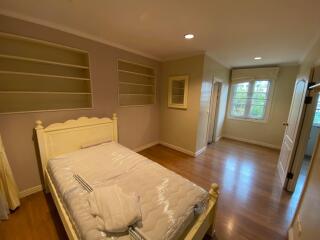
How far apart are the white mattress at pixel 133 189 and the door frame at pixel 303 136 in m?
1.83

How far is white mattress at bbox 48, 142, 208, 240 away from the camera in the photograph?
37.6 inches

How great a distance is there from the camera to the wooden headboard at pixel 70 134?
1915 mm

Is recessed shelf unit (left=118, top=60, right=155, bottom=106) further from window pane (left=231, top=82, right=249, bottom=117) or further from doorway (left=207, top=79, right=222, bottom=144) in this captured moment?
window pane (left=231, top=82, right=249, bottom=117)

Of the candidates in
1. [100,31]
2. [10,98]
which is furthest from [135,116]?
[10,98]

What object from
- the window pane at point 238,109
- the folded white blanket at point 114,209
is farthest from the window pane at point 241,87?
the folded white blanket at point 114,209

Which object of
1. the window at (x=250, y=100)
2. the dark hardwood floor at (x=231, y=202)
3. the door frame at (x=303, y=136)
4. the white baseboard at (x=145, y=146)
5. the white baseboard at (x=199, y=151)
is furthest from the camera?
the window at (x=250, y=100)

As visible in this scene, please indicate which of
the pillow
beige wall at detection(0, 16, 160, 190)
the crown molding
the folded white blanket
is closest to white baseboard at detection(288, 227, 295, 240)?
the folded white blanket

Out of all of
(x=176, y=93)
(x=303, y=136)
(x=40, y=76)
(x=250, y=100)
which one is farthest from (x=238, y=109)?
(x=40, y=76)

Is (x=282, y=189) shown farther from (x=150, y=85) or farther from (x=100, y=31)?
(x=100, y=31)

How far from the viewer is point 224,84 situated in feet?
13.7

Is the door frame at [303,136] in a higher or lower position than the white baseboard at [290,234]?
higher

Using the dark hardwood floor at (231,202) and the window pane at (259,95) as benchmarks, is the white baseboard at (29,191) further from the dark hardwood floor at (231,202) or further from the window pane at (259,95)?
the window pane at (259,95)

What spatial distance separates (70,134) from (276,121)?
5148 millimetres

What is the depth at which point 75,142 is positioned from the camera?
222 centimetres
